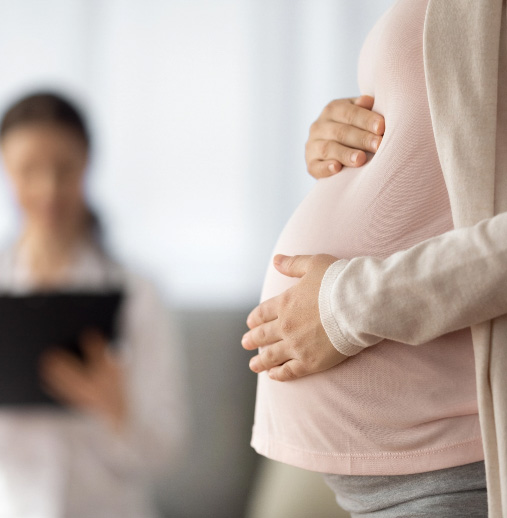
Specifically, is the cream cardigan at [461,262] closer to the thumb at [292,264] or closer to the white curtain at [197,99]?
the thumb at [292,264]

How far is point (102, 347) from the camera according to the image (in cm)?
159

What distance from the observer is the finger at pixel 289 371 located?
0.60m

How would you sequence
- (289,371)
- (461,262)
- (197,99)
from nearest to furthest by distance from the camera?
1. (461,262)
2. (289,371)
3. (197,99)

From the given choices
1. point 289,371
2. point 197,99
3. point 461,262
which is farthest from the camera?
point 197,99

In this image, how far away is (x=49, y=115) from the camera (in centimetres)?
177

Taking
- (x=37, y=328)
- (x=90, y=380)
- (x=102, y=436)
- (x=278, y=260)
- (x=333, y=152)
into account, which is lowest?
(x=102, y=436)

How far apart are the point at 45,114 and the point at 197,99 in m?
0.60

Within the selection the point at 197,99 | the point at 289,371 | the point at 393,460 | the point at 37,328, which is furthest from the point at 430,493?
the point at 197,99

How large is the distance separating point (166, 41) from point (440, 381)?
6.25 ft

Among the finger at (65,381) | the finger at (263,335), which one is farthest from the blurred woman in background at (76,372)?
the finger at (263,335)

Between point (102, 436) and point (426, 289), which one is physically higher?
point (426, 289)

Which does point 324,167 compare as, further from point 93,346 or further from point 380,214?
point 93,346

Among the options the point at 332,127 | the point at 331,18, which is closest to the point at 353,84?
the point at 331,18

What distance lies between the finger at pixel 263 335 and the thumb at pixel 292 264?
50 mm
